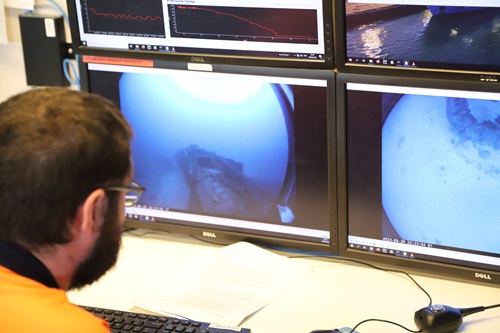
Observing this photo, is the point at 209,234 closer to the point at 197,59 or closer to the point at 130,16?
the point at 197,59

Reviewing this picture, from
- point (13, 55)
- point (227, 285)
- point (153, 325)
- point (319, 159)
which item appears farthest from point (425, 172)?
point (13, 55)

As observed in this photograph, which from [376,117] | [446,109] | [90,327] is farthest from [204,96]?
[90,327]

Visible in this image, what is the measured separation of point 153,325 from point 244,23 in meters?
0.63

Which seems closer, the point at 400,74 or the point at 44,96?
the point at 44,96

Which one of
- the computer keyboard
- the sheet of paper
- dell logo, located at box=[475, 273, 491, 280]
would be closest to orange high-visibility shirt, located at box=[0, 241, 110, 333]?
the computer keyboard

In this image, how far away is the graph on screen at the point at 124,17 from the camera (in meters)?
1.76

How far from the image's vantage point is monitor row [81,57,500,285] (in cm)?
159

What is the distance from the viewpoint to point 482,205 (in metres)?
1.59

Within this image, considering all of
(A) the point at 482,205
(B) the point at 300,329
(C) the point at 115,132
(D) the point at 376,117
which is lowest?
(B) the point at 300,329

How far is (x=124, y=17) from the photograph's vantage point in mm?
1788

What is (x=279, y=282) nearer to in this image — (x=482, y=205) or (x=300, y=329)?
(x=300, y=329)

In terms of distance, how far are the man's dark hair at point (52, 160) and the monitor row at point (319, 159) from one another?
585mm

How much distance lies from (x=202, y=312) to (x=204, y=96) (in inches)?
18.5

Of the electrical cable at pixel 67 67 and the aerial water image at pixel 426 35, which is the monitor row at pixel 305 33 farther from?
the electrical cable at pixel 67 67
